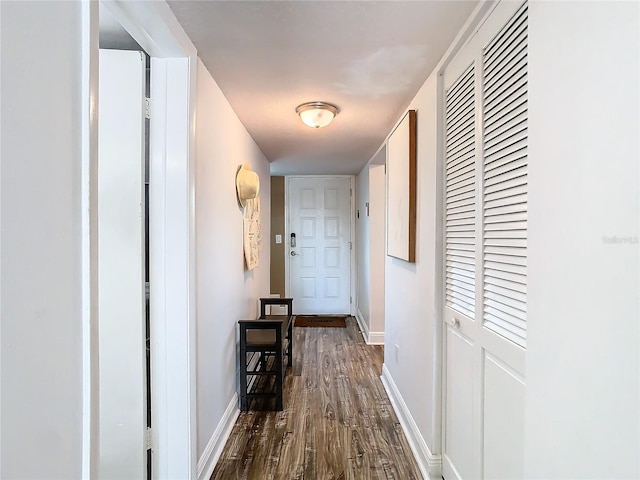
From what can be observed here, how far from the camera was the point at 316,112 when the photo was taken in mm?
2217

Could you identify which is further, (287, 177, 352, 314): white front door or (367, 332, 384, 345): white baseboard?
(287, 177, 352, 314): white front door

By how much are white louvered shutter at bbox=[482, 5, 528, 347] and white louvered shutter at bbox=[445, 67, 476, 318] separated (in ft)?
0.42

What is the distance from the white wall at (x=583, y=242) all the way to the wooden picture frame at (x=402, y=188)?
47.2 inches

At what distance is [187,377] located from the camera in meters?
1.58

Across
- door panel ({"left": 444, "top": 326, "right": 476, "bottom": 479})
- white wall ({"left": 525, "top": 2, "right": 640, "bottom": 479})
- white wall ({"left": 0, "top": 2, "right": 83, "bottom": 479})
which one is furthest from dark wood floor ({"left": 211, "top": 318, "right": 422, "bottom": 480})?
white wall ({"left": 0, "top": 2, "right": 83, "bottom": 479})

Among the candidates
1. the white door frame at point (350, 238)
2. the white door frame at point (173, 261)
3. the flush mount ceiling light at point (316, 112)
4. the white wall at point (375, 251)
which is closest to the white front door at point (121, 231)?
the white door frame at point (173, 261)

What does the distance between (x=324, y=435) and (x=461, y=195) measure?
5.50ft

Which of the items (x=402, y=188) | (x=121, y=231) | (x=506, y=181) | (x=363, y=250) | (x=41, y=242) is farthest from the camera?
(x=363, y=250)

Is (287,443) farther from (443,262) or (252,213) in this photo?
(252,213)

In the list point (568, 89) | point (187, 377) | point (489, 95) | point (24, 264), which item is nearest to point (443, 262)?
point (489, 95)

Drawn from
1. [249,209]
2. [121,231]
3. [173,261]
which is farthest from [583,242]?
[249,209]

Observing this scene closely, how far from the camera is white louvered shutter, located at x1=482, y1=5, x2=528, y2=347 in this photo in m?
1.06

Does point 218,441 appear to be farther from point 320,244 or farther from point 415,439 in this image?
point 320,244

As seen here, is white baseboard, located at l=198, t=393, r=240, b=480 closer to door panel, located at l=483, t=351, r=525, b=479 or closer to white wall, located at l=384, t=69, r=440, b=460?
white wall, located at l=384, t=69, r=440, b=460
